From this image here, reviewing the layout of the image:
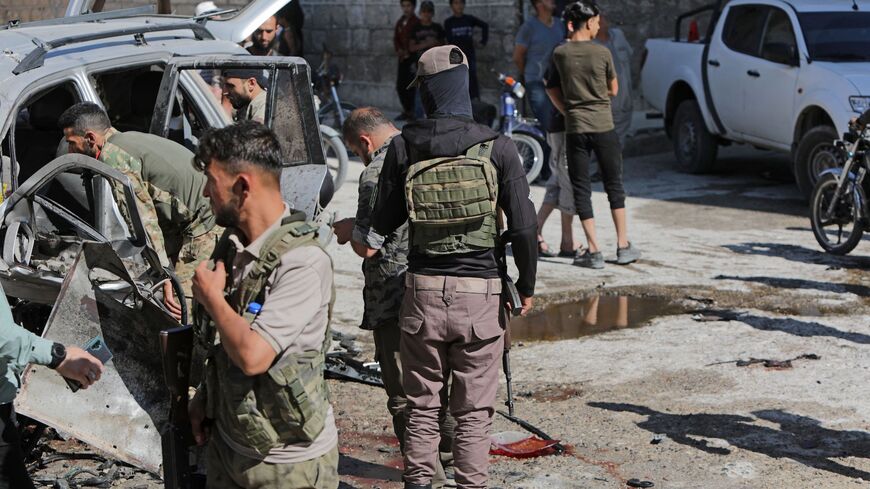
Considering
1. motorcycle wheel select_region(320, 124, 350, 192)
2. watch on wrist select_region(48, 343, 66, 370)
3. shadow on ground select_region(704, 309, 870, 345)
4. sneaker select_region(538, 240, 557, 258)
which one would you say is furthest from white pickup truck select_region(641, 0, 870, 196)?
watch on wrist select_region(48, 343, 66, 370)

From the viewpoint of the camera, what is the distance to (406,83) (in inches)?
662

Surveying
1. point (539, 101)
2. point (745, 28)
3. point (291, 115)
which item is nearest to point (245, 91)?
point (291, 115)

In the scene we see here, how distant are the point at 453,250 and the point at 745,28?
30.3 feet

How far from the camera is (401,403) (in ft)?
16.9

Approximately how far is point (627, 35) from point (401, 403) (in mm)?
12679

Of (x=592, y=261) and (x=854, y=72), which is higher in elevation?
(x=854, y=72)

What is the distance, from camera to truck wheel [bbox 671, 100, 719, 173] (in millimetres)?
13711

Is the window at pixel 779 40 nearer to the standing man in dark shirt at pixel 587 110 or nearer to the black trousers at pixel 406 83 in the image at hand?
the standing man in dark shirt at pixel 587 110

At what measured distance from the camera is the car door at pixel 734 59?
1277cm

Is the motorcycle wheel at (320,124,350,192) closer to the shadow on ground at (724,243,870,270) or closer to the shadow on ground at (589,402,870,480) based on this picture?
the shadow on ground at (724,243,870,270)

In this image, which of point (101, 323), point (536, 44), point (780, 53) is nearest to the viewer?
point (101, 323)

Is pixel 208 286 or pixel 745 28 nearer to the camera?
pixel 208 286

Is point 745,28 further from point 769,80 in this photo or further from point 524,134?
point 524,134

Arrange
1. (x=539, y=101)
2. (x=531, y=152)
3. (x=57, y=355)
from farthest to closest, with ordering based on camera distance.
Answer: (x=539, y=101), (x=531, y=152), (x=57, y=355)
